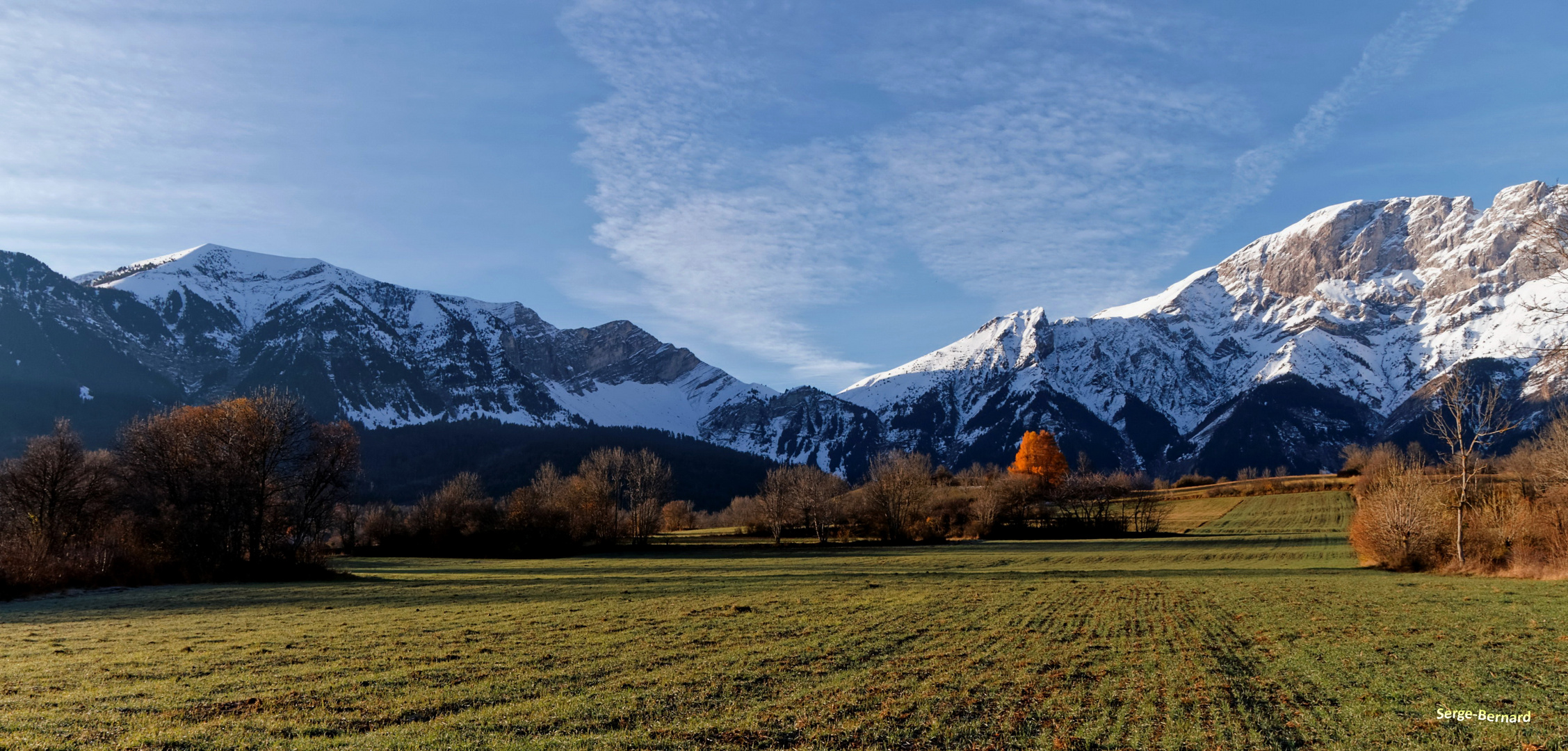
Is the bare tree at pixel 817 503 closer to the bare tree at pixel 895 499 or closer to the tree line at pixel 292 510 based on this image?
the tree line at pixel 292 510

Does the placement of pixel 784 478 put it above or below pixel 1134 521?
above

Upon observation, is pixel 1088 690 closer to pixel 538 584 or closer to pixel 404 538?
pixel 538 584

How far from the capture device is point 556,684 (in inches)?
625

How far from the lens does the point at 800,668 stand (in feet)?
58.4

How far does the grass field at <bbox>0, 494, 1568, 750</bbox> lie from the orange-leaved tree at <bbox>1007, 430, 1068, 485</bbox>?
104 m

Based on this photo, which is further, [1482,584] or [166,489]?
[166,489]

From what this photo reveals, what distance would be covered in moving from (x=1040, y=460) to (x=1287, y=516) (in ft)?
149

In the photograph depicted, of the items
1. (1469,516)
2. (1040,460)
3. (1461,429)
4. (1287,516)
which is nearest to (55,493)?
(1469,516)

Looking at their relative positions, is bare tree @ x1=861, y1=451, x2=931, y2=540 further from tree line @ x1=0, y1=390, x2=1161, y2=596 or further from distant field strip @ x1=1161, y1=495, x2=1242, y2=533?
distant field strip @ x1=1161, y1=495, x2=1242, y2=533

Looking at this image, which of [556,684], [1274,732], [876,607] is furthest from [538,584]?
[1274,732]

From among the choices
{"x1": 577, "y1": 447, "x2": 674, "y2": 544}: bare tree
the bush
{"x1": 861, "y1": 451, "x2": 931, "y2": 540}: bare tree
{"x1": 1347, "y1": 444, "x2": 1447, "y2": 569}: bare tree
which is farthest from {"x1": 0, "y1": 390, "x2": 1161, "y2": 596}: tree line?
the bush

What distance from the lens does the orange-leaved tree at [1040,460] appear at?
462ft

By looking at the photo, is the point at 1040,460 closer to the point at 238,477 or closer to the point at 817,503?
the point at 817,503

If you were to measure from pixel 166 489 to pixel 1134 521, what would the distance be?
104652 mm
